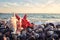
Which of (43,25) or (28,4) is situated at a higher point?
(28,4)

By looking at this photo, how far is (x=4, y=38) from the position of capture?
1602mm

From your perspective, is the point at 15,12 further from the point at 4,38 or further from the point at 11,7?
the point at 4,38

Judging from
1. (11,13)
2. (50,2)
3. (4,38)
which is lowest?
(4,38)

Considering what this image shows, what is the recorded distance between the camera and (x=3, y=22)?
Result: 5.29 ft

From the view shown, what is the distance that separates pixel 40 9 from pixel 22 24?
22 cm

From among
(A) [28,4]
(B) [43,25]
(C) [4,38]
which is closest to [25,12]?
(A) [28,4]

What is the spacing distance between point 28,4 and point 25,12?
8cm

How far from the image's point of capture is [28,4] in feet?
5.33

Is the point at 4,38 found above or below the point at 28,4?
below

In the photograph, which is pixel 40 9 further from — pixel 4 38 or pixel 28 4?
pixel 4 38

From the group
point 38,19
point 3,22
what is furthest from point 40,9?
point 3,22

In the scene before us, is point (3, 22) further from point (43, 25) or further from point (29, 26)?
point (43, 25)

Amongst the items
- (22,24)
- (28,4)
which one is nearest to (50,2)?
(28,4)

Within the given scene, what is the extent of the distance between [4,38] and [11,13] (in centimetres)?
25
